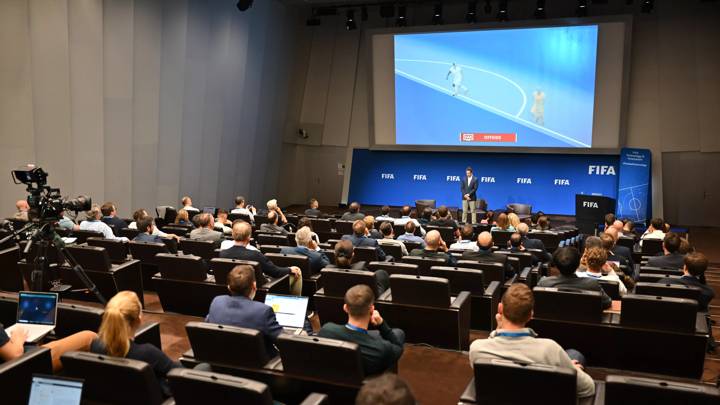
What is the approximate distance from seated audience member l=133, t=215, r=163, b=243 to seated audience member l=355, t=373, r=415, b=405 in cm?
549

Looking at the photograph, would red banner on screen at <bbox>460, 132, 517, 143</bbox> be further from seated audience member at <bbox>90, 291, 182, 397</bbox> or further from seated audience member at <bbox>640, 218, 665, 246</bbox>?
seated audience member at <bbox>90, 291, 182, 397</bbox>

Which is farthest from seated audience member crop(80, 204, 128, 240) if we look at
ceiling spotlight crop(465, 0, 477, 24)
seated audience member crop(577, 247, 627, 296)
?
ceiling spotlight crop(465, 0, 477, 24)

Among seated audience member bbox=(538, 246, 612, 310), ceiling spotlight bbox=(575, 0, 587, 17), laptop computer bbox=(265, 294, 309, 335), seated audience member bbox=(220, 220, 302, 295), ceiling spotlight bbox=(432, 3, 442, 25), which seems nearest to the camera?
laptop computer bbox=(265, 294, 309, 335)

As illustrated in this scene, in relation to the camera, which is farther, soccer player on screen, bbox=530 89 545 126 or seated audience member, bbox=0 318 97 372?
soccer player on screen, bbox=530 89 545 126

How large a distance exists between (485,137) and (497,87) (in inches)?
49.5

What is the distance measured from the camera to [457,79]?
1495 cm

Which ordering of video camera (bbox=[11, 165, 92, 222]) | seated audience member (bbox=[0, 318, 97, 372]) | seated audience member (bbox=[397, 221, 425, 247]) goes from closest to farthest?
seated audience member (bbox=[0, 318, 97, 372]), video camera (bbox=[11, 165, 92, 222]), seated audience member (bbox=[397, 221, 425, 247])

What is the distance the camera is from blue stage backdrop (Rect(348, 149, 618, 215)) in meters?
14.6

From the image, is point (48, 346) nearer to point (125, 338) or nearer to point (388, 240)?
point (125, 338)

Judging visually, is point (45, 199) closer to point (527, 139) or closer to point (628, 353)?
point (628, 353)

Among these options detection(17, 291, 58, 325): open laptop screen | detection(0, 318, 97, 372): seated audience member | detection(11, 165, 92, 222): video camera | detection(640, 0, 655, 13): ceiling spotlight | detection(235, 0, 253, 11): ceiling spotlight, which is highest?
detection(640, 0, 655, 13): ceiling spotlight

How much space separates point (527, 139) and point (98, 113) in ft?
31.5

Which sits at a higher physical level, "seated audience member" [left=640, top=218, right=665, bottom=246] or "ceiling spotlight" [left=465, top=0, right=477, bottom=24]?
"ceiling spotlight" [left=465, top=0, right=477, bottom=24]

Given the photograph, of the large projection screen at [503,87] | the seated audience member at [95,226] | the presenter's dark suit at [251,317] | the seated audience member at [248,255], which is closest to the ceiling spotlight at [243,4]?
the large projection screen at [503,87]
